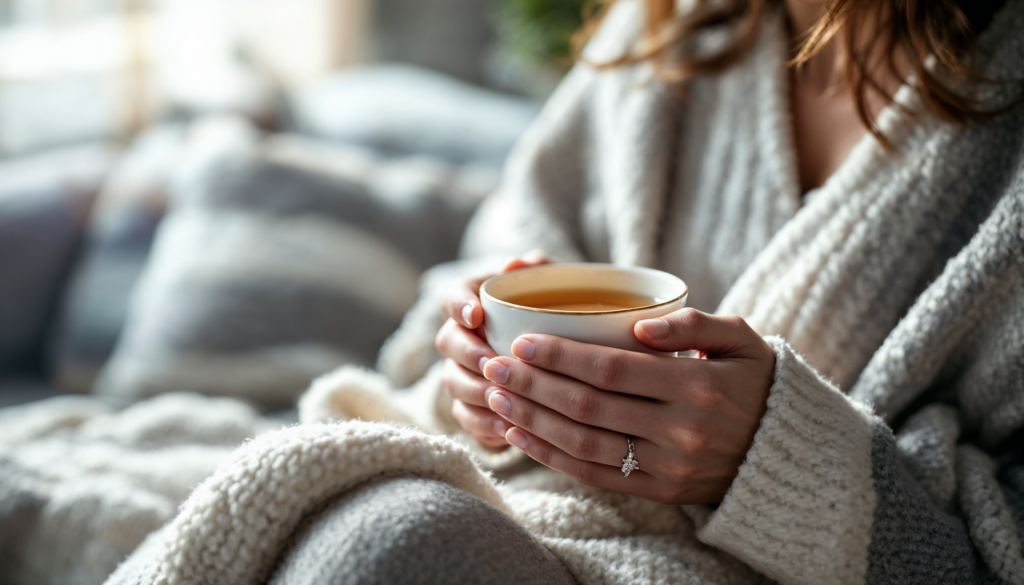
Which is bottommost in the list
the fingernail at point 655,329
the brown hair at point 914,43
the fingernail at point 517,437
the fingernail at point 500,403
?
the fingernail at point 517,437

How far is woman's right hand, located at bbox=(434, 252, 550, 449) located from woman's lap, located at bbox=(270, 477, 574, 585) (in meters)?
0.13

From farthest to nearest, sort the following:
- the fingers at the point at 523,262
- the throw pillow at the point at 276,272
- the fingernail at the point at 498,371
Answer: the throw pillow at the point at 276,272 → the fingers at the point at 523,262 → the fingernail at the point at 498,371

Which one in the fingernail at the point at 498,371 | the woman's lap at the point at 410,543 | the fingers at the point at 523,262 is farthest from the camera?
the fingers at the point at 523,262

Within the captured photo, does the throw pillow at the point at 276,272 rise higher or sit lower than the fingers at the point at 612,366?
lower

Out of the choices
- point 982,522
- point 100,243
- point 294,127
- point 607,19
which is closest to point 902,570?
point 982,522

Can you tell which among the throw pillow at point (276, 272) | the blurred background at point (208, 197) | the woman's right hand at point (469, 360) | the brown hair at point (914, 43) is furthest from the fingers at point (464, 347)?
the throw pillow at point (276, 272)

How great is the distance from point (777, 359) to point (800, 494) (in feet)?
0.31

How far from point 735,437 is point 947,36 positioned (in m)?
0.44

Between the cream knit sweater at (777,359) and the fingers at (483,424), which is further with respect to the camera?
the fingers at (483,424)

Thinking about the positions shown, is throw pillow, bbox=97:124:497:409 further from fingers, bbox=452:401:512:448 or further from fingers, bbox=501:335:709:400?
fingers, bbox=501:335:709:400

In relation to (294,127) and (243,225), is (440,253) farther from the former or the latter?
(294,127)

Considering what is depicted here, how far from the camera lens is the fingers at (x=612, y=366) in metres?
0.52

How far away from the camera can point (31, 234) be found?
1334 millimetres

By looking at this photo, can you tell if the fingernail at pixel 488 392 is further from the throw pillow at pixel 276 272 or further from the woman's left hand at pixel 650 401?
the throw pillow at pixel 276 272
